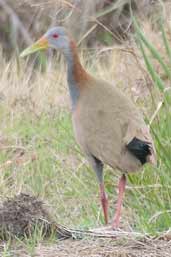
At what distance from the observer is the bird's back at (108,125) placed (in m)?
5.34

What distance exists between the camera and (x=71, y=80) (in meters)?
5.97

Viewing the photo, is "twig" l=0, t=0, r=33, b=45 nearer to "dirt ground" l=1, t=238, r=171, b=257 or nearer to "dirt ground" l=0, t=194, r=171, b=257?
"dirt ground" l=0, t=194, r=171, b=257

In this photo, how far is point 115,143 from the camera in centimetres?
538

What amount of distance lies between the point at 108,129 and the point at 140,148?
303mm

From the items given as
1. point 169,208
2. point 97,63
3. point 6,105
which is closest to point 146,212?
point 169,208

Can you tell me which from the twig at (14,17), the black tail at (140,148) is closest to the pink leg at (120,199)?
the black tail at (140,148)

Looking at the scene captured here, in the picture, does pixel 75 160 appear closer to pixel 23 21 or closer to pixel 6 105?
pixel 6 105

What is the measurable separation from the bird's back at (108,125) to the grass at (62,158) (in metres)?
A: 0.29

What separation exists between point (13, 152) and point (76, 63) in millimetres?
1756

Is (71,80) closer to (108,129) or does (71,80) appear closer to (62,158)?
(108,129)

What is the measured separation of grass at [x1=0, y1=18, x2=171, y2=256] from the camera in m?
5.84

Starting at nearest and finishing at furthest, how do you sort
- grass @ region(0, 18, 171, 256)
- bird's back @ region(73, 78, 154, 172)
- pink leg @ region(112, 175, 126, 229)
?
bird's back @ region(73, 78, 154, 172) → pink leg @ region(112, 175, 126, 229) → grass @ region(0, 18, 171, 256)

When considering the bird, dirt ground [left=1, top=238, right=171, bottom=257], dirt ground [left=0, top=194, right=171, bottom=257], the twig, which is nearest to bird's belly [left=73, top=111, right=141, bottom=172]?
the bird

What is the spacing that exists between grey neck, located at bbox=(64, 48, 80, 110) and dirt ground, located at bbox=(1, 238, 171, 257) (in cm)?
121
